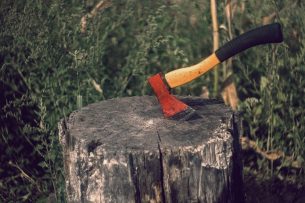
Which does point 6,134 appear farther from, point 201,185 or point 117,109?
point 201,185

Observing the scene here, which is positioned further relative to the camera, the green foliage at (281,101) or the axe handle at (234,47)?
the green foliage at (281,101)

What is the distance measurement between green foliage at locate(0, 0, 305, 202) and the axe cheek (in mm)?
817

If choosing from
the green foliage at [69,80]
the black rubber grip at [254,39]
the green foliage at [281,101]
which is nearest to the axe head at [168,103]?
the black rubber grip at [254,39]

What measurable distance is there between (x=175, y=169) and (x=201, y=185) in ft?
0.51

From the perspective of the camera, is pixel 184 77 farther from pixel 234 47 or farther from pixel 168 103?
pixel 234 47

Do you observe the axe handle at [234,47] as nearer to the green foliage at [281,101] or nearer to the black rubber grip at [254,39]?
the black rubber grip at [254,39]

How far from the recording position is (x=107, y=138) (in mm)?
2529

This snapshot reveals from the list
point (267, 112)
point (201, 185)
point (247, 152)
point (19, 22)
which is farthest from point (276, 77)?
point (19, 22)

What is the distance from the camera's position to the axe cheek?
2686 millimetres

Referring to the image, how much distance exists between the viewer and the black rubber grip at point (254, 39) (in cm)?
259

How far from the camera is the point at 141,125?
8.79 feet

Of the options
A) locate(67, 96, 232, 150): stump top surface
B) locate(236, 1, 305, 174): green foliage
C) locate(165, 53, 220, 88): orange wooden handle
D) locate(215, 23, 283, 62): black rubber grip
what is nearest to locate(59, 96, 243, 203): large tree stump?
locate(67, 96, 232, 150): stump top surface

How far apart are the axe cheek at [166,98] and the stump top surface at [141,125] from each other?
0.06 m

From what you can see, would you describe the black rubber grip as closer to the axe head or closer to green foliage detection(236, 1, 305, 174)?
the axe head
